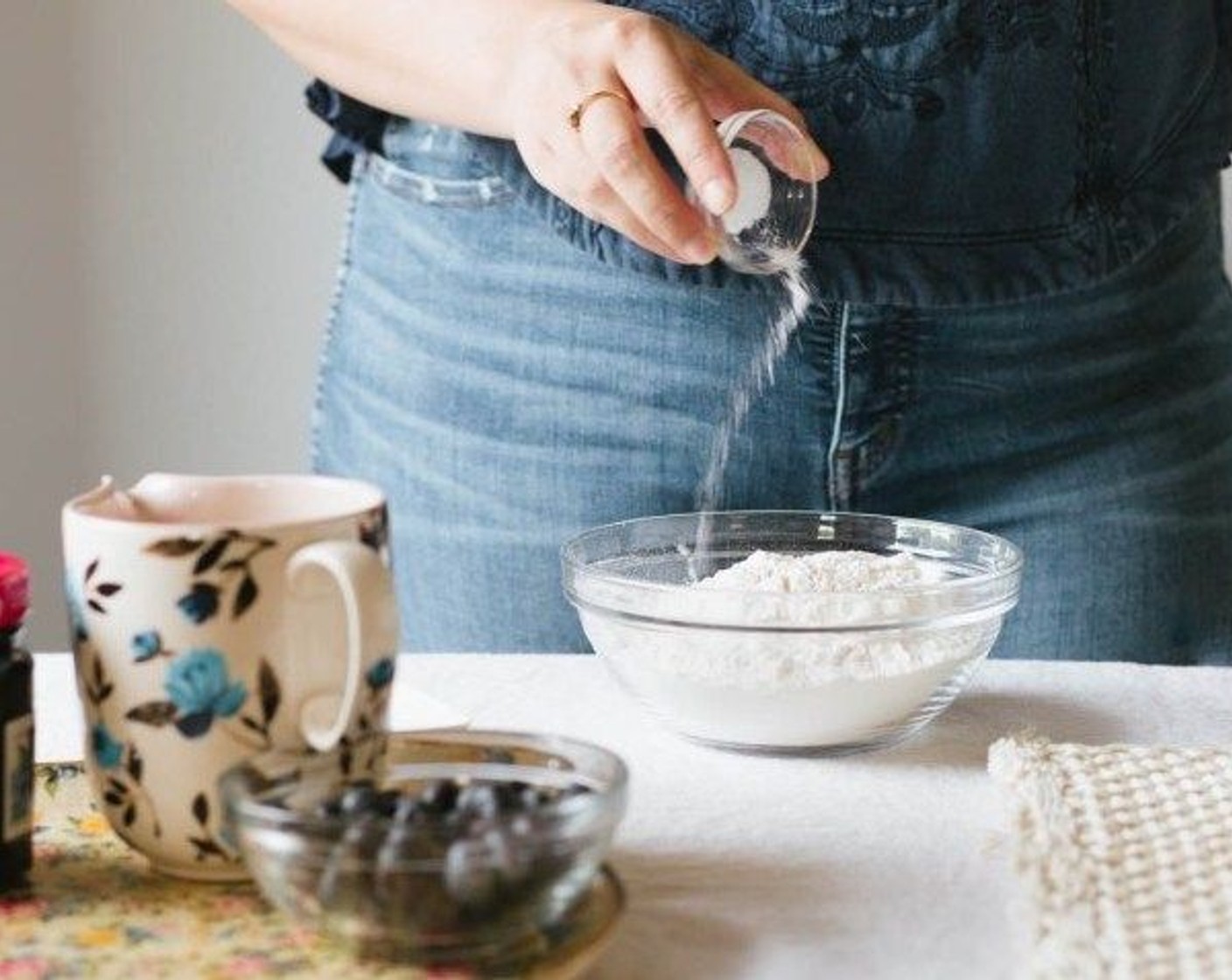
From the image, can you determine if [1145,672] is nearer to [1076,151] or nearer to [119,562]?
[1076,151]

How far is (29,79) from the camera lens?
185cm

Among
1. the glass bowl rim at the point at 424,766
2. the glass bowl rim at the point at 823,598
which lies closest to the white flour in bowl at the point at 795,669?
the glass bowl rim at the point at 823,598

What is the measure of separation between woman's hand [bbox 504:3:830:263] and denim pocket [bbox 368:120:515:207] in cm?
19

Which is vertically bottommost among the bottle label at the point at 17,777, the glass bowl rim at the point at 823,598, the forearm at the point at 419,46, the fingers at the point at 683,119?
the bottle label at the point at 17,777

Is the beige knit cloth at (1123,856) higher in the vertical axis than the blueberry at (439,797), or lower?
lower

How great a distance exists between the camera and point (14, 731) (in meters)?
0.63

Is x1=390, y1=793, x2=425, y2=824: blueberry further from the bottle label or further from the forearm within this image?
the forearm

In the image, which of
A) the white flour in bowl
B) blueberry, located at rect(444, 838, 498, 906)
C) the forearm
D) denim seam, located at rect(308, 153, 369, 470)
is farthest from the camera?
denim seam, located at rect(308, 153, 369, 470)

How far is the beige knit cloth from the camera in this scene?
0.59m

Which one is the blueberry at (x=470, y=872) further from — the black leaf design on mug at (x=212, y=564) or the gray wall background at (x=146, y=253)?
the gray wall background at (x=146, y=253)

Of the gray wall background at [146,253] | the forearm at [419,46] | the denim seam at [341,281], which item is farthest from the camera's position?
the gray wall background at [146,253]

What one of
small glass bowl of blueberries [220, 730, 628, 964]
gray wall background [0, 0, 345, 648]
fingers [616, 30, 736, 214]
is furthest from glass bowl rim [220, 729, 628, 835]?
gray wall background [0, 0, 345, 648]

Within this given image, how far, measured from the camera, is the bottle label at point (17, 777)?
2.05 feet

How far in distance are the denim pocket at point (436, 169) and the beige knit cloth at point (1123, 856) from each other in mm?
500
